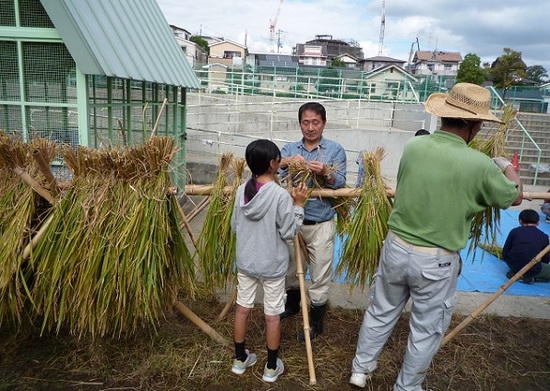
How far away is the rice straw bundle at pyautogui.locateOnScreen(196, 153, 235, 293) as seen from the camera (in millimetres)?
2805

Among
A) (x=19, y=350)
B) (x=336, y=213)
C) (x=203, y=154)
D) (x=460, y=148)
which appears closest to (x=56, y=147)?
(x=19, y=350)

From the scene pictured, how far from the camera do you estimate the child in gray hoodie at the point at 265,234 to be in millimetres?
2336

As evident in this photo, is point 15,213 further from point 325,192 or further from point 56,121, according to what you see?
point 56,121

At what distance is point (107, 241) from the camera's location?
2.33m

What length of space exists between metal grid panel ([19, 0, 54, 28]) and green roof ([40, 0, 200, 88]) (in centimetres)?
22

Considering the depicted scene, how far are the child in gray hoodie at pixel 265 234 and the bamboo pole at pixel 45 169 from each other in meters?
1.12

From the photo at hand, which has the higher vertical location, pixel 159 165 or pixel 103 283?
pixel 159 165

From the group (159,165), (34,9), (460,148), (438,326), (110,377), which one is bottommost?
(110,377)

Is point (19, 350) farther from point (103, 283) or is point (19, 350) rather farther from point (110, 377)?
point (103, 283)

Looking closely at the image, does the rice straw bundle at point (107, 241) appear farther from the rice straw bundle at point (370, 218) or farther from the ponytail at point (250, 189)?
the rice straw bundle at point (370, 218)

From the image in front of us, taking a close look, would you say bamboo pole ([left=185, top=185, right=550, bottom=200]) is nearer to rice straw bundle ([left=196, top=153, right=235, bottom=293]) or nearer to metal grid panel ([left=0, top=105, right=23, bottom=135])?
rice straw bundle ([left=196, top=153, right=235, bottom=293])

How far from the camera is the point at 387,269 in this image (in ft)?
7.83

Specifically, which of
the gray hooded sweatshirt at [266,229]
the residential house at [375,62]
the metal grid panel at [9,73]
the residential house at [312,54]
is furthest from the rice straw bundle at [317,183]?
the residential house at [312,54]

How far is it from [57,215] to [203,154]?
6.54 metres
